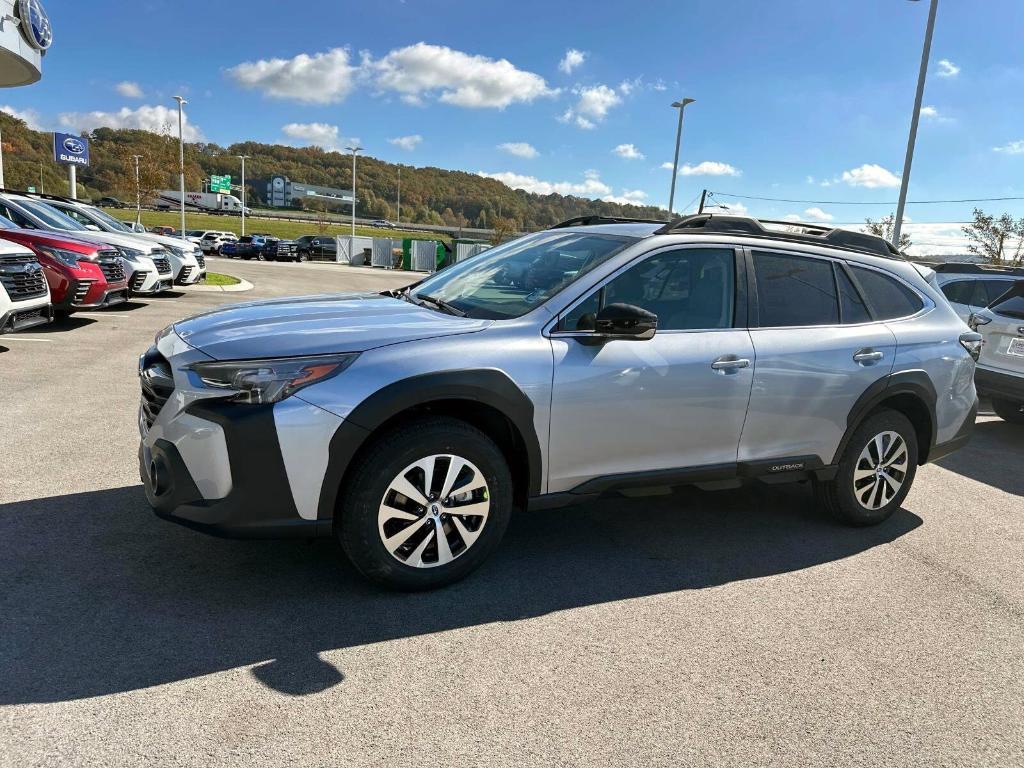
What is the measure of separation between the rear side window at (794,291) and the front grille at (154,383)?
307 centimetres

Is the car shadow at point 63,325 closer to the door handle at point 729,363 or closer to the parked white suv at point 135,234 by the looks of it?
the parked white suv at point 135,234

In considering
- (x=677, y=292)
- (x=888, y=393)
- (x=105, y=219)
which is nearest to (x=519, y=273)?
(x=677, y=292)

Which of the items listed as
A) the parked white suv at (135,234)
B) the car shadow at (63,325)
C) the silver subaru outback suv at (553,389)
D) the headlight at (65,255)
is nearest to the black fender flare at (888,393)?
the silver subaru outback suv at (553,389)

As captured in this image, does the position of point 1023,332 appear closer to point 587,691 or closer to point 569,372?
point 569,372

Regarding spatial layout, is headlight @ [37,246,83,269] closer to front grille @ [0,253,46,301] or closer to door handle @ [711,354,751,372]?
front grille @ [0,253,46,301]

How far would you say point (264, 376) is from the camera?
3.05m

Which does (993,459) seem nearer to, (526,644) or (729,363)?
(729,363)

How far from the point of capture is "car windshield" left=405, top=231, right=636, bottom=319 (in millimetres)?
3803

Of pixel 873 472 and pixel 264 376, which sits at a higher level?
pixel 264 376

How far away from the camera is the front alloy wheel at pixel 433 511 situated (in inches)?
128

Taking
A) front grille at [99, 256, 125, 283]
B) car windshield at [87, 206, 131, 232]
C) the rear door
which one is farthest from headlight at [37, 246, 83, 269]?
the rear door

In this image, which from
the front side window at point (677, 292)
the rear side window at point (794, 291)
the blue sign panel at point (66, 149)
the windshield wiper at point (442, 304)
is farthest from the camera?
the blue sign panel at point (66, 149)

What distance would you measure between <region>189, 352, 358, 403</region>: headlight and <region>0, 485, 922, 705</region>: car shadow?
974 mm

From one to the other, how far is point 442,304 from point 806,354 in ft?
6.79
